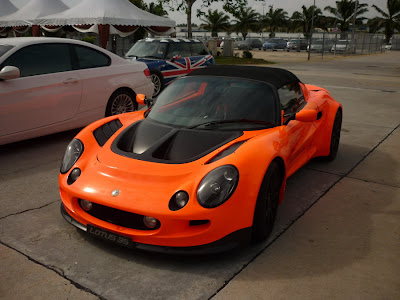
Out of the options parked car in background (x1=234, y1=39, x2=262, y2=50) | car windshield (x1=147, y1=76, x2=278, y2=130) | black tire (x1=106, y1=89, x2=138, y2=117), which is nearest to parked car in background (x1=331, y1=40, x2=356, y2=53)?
parked car in background (x1=234, y1=39, x2=262, y2=50)

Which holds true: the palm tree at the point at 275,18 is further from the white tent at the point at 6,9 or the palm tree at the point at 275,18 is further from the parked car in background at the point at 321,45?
the white tent at the point at 6,9

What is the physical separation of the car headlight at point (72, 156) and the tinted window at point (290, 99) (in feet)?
6.02

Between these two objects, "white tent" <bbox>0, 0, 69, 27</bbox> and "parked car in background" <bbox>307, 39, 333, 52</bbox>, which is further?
"parked car in background" <bbox>307, 39, 333, 52</bbox>

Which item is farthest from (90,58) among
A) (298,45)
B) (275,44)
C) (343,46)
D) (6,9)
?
(275,44)

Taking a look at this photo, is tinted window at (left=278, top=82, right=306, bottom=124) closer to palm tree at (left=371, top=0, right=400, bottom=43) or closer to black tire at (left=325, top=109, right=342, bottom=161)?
black tire at (left=325, top=109, right=342, bottom=161)

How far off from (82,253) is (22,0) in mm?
25869

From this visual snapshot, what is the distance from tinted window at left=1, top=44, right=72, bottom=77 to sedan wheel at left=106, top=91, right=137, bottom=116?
869mm

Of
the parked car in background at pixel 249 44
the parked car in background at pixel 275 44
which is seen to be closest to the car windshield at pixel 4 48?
the parked car in background at pixel 249 44

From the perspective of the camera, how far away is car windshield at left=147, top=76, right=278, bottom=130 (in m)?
3.62

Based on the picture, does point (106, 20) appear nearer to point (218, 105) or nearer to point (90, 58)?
point (90, 58)

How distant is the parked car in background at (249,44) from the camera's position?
46.6 meters

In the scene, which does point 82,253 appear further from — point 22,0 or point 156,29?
point 22,0

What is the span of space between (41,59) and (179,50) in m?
5.60

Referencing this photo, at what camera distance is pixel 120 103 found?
6797mm
